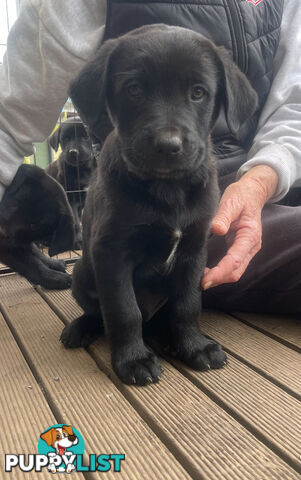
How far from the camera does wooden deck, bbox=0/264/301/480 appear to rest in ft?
3.32

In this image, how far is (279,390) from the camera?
132cm

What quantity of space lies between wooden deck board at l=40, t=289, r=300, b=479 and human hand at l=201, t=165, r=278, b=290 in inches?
13.0

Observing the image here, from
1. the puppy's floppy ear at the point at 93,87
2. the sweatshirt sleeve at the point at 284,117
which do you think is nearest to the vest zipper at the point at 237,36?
the sweatshirt sleeve at the point at 284,117

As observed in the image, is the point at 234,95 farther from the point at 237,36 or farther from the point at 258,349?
the point at 258,349

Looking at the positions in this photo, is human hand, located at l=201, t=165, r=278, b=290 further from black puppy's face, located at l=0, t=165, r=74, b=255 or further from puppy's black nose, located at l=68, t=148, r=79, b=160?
puppy's black nose, located at l=68, t=148, r=79, b=160

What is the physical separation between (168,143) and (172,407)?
2.53 ft

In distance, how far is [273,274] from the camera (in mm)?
1871

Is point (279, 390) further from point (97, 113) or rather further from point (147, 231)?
point (97, 113)

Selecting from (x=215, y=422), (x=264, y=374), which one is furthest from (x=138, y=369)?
(x=264, y=374)

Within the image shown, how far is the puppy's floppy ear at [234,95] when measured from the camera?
1.46m

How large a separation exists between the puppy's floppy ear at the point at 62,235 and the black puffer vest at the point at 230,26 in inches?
35.9

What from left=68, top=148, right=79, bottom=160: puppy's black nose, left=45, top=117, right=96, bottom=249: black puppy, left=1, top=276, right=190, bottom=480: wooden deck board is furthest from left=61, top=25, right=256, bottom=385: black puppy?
left=68, top=148, right=79, bottom=160: puppy's black nose

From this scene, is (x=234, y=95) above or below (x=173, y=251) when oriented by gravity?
above

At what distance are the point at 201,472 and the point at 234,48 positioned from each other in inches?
69.0
